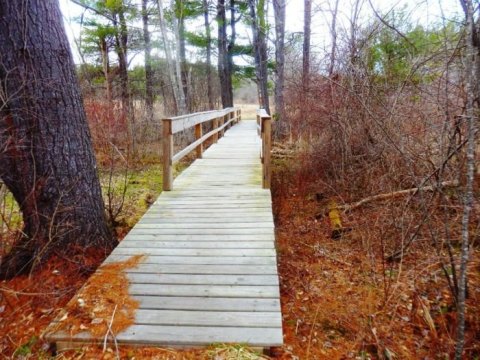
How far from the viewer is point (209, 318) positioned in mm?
2424

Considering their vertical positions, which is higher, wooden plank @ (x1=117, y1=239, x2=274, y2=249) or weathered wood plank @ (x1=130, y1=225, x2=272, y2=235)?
weathered wood plank @ (x1=130, y1=225, x2=272, y2=235)

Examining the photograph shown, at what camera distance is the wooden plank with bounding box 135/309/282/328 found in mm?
2371

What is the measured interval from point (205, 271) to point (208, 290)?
30 cm

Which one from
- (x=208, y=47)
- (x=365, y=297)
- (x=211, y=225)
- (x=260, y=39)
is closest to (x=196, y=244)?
(x=211, y=225)

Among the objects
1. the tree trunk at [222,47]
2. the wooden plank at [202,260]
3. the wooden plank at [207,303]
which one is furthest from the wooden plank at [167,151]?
the tree trunk at [222,47]

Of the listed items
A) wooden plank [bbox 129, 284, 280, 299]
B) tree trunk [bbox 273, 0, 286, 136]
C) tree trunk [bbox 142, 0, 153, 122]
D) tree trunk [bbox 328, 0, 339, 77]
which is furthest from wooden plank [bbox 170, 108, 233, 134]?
tree trunk [bbox 142, 0, 153, 122]

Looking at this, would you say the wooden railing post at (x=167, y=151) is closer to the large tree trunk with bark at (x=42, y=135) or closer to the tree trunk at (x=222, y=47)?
the large tree trunk with bark at (x=42, y=135)

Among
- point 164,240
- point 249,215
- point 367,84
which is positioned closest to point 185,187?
point 249,215

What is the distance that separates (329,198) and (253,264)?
154 inches

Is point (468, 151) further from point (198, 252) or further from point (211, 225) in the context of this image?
point (211, 225)

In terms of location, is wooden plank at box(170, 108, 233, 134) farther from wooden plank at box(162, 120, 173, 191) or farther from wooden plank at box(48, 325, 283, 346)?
wooden plank at box(48, 325, 283, 346)

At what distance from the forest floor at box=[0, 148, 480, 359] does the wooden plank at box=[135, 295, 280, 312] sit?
1.13ft

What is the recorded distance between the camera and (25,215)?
3471 millimetres

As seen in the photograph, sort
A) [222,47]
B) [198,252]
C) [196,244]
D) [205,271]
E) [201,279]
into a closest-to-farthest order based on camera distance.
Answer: [201,279] < [205,271] < [198,252] < [196,244] < [222,47]
